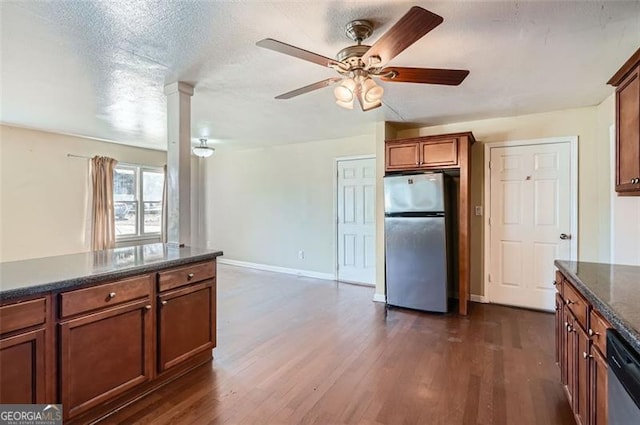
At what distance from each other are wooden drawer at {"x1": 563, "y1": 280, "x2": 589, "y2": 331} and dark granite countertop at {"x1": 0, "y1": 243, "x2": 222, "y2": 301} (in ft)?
7.69

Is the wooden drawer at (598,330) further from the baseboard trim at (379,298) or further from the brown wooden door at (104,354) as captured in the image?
the baseboard trim at (379,298)

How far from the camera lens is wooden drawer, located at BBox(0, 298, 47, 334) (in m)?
1.47

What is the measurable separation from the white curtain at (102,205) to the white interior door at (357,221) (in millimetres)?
3727

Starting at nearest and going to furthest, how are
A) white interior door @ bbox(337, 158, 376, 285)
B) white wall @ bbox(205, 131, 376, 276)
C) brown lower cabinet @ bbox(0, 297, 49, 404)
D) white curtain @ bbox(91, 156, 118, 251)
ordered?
1. brown lower cabinet @ bbox(0, 297, 49, 404)
2. white interior door @ bbox(337, 158, 376, 285)
3. white curtain @ bbox(91, 156, 118, 251)
4. white wall @ bbox(205, 131, 376, 276)

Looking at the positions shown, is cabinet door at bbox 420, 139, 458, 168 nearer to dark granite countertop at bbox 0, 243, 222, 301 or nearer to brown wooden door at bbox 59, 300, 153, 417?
dark granite countertop at bbox 0, 243, 222, 301

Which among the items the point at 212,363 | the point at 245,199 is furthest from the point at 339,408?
the point at 245,199

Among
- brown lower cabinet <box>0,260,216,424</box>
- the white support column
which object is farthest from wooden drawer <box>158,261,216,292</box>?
the white support column

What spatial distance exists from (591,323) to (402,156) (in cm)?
273

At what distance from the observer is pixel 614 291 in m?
1.51

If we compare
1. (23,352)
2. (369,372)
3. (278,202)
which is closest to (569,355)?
(369,372)

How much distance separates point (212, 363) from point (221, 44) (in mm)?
2322

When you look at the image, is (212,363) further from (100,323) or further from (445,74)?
(445,74)

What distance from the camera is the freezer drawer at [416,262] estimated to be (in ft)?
11.9

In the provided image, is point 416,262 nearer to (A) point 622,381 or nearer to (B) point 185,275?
(B) point 185,275
